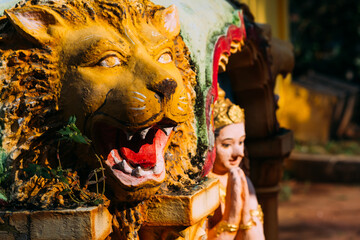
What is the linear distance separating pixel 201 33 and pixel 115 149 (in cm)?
66

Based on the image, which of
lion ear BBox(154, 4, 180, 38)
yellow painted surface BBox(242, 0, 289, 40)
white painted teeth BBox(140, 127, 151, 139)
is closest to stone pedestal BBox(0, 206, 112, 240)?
white painted teeth BBox(140, 127, 151, 139)

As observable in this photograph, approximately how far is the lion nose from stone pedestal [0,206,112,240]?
0.39 m

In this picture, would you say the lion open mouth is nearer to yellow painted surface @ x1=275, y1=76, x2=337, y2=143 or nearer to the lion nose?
the lion nose

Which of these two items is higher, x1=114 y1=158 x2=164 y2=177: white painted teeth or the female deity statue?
x1=114 y1=158 x2=164 y2=177: white painted teeth

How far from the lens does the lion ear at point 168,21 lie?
5.44 ft

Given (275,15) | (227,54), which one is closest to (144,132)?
(227,54)

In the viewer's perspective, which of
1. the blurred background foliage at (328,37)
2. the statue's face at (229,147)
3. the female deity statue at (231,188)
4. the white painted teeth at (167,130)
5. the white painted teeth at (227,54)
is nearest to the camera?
the white painted teeth at (167,130)

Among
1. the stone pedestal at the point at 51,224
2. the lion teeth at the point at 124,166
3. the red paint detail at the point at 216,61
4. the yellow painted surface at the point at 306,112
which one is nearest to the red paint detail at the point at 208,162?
the red paint detail at the point at 216,61

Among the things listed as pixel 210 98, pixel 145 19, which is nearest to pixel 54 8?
pixel 145 19

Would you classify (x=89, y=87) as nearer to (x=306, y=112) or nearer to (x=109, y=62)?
(x=109, y=62)

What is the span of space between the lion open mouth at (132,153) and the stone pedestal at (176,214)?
0.46ft

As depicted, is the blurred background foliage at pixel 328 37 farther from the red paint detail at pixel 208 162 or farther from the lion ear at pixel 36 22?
the lion ear at pixel 36 22

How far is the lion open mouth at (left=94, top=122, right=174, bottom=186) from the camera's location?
151 centimetres

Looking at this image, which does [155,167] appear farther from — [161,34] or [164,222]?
[161,34]
